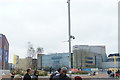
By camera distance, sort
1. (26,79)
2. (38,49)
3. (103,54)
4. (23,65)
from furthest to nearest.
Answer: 1. (103,54)
2. (23,65)
3. (38,49)
4. (26,79)

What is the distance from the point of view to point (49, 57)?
151m

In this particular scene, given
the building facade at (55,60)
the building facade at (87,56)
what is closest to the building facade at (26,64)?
the building facade at (55,60)

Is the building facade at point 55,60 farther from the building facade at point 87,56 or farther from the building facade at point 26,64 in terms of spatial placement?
the building facade at point 26,64

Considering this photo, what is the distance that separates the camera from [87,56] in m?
115

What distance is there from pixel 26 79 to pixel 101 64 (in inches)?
5532

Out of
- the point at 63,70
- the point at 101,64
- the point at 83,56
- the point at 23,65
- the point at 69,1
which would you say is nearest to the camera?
the point at 63,70

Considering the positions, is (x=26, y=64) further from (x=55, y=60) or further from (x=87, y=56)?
(x=55, y=60)

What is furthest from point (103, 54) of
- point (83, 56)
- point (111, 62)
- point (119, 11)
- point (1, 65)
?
point (119, 11)

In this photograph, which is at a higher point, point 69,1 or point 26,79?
point 69,1

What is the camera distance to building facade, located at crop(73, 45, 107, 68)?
10769cm

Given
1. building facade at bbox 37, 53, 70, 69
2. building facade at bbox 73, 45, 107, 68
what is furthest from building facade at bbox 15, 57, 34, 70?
building facade at bbox 73, 45, 107, 68

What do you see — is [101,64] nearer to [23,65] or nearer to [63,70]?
[23,65]

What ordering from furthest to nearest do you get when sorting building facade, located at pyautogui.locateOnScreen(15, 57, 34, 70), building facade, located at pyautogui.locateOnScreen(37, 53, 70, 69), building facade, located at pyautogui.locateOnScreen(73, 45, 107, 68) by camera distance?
1. building facade, located at pyautogui.locateOnScreen(37, 53, 70, 69)
2. building facade, located at pyautogui.locateOnScreen(73, 45, 107, 68)
3. building facade, located at pyautogui.locateOnScreen(15, 57, 34, 70)

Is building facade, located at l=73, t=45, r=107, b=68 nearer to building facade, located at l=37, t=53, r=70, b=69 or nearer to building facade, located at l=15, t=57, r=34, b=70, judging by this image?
building facade, located at l=37, t=53, r=70, b=69
